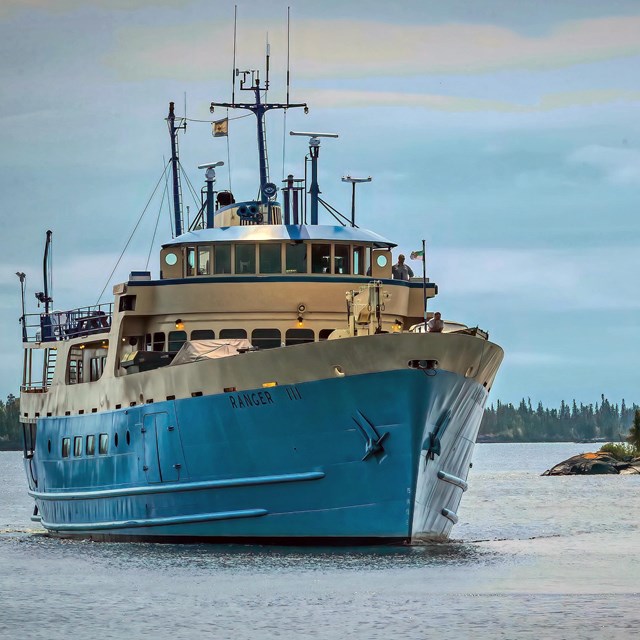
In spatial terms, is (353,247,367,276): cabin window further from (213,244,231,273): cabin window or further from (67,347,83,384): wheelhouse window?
(67,347,83,384): wheelhouse window

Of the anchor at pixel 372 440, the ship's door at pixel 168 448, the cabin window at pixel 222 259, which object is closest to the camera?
A: the anchor at pixel 372 440

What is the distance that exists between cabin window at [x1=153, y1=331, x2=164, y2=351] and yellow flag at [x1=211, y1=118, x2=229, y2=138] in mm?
8805

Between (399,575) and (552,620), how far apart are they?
199 inches

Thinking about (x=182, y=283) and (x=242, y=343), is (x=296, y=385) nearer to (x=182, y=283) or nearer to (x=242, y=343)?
(x=242, y=343)

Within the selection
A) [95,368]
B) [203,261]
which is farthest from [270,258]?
[95,368]

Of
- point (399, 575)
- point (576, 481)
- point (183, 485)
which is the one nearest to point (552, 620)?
point (399, 575)

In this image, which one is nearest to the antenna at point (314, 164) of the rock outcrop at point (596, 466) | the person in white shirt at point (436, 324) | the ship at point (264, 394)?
the ship at point (264, 394)

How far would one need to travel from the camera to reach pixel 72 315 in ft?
143

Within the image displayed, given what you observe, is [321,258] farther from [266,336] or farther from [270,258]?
[266,336]

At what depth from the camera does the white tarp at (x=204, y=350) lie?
3444cm

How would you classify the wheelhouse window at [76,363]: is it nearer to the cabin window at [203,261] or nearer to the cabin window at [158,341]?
the cabin window at [158,341]

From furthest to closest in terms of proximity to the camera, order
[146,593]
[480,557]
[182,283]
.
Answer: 1. [182,283]
2. [480,557]
3. [146,593]

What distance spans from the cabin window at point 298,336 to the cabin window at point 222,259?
2365 mm

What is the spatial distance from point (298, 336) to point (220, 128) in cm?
1031
